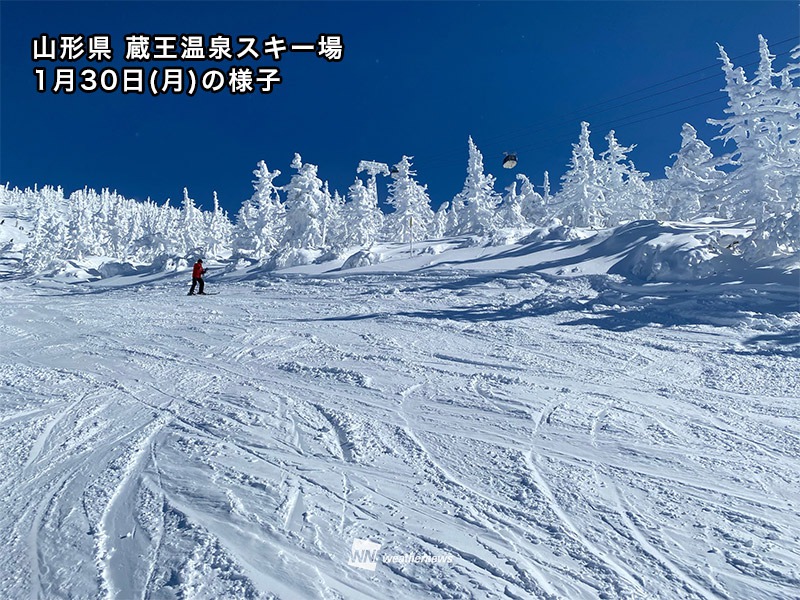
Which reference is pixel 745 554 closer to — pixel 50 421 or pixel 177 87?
pixel 50 421

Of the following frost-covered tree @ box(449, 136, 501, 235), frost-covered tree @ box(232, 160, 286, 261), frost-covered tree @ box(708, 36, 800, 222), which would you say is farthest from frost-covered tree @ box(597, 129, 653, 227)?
frost-covered tree @ box(232, 160, 286, 261)

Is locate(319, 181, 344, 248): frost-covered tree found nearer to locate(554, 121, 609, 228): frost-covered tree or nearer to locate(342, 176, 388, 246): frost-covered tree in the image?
locate(342, 176, 388, 246): frost-covered tree

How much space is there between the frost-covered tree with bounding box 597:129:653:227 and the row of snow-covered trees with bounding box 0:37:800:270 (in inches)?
4.9

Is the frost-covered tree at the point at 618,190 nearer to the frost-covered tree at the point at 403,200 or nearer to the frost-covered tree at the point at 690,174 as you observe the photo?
the frost-covered tree at the point at 690,174

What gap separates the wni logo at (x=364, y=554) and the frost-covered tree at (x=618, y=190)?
49563 millimetres

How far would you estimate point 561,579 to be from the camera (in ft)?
10.5

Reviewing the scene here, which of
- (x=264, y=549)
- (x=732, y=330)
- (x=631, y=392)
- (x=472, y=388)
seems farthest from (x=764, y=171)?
(x=264, y=549)

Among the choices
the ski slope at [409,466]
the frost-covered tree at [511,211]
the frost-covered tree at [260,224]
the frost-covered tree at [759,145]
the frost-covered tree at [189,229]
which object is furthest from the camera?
the frost-covered tree at [189,229]

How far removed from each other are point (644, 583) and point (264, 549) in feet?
8.75

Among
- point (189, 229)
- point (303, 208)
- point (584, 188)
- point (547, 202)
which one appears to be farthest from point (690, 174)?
point (189, 229)

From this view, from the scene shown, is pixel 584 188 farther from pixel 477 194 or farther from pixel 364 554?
pixel 364 554

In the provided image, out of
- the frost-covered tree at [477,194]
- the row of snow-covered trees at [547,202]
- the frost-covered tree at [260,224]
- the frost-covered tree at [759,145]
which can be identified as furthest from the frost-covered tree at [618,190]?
the frost-covered tree at [260,224]

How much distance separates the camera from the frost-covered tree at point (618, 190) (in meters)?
47.8

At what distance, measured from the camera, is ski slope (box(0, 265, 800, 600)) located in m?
3.28
